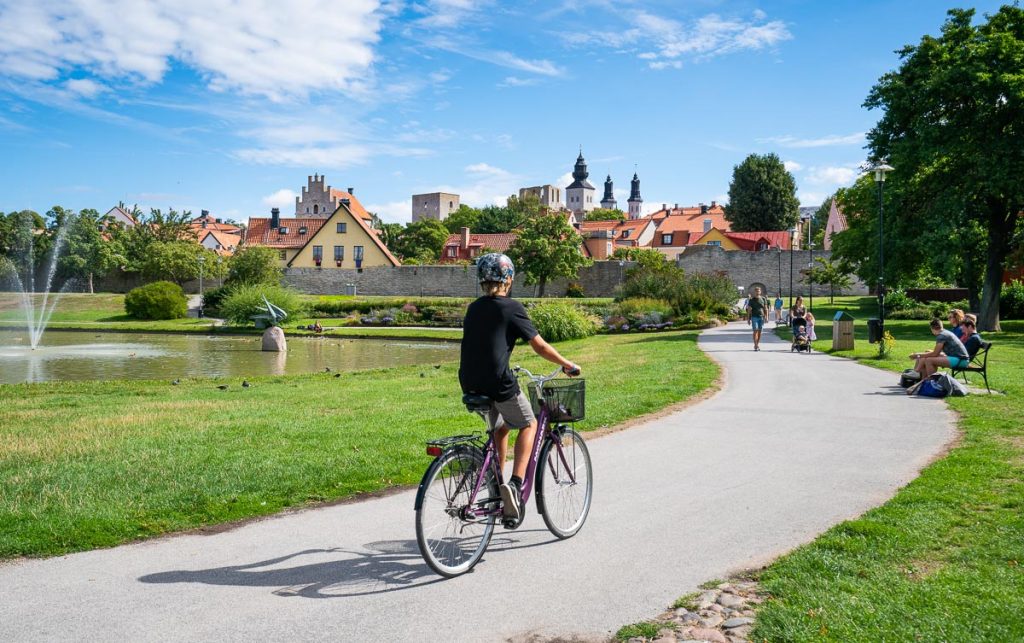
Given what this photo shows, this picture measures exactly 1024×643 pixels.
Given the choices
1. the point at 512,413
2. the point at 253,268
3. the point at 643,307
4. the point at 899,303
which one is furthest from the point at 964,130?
the point at 253,268

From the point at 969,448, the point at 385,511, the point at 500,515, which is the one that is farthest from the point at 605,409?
the point at 500,515

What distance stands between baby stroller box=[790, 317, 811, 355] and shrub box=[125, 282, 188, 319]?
36.4 meters

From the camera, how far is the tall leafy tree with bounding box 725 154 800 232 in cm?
8212

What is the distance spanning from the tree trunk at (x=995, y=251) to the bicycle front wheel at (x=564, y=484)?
26.3 meters

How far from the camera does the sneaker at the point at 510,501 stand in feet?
16.0

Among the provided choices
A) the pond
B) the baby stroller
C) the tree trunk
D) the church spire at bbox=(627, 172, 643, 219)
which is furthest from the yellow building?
the church spire at bbox=(627, 172, 643, 219)

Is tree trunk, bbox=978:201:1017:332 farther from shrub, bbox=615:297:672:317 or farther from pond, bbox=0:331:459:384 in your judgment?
pond, bbox=0:331:459:384

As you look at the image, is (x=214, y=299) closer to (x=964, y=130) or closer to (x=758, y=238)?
Answer: (x=964, y=130)

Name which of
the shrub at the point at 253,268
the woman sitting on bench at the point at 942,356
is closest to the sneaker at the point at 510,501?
the woman sitting on bench at the point at 942,356

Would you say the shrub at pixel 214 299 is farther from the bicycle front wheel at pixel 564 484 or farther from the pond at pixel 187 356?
the bicycle front wheel at pixel 564 484

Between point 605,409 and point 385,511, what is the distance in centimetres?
510

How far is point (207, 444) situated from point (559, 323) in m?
21.6

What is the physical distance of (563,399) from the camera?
5238mm

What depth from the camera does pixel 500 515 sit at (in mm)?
4949
